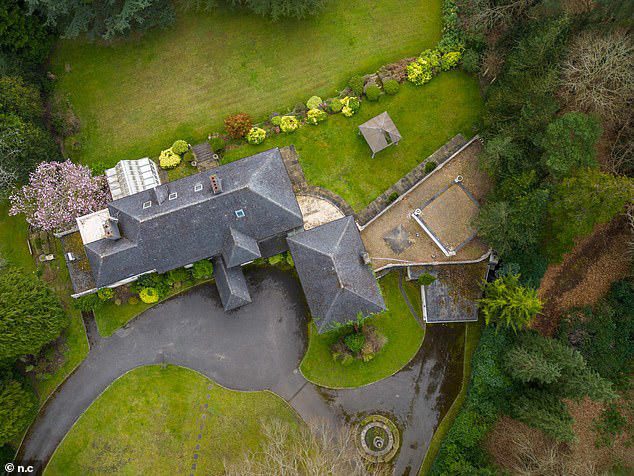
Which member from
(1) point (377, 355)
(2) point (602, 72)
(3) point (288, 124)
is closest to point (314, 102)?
(3) point (288, 124)

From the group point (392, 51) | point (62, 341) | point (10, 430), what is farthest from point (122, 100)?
point (10, 430)

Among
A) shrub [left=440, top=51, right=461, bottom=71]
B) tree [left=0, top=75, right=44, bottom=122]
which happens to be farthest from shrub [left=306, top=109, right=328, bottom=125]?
tree [left=0, top=75, right=44, bottom=122]

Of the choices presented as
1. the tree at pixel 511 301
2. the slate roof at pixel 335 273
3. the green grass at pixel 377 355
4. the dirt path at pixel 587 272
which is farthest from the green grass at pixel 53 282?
the dirt path at pixel 587 272

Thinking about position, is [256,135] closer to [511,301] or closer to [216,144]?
[216,144]

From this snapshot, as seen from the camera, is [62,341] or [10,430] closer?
[10,430]

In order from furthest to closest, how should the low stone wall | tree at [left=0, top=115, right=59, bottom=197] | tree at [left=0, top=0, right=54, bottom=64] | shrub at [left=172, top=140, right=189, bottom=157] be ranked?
1. shrub at [left=172, top=140, right=189, bottom=157]
2. the low stone wall
3. tree at [left=0, top=0, right=54, bottom=64]
4. tree at [left=0, top=115, right=59, bottom=197]

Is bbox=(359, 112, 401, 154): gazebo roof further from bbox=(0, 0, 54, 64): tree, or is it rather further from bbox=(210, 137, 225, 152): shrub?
bbox=(0, 0, 54, 64): tree

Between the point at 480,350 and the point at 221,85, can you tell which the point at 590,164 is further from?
the point at 221,85

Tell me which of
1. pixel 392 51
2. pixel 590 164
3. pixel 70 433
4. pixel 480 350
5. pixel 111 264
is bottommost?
pixel 70 433
